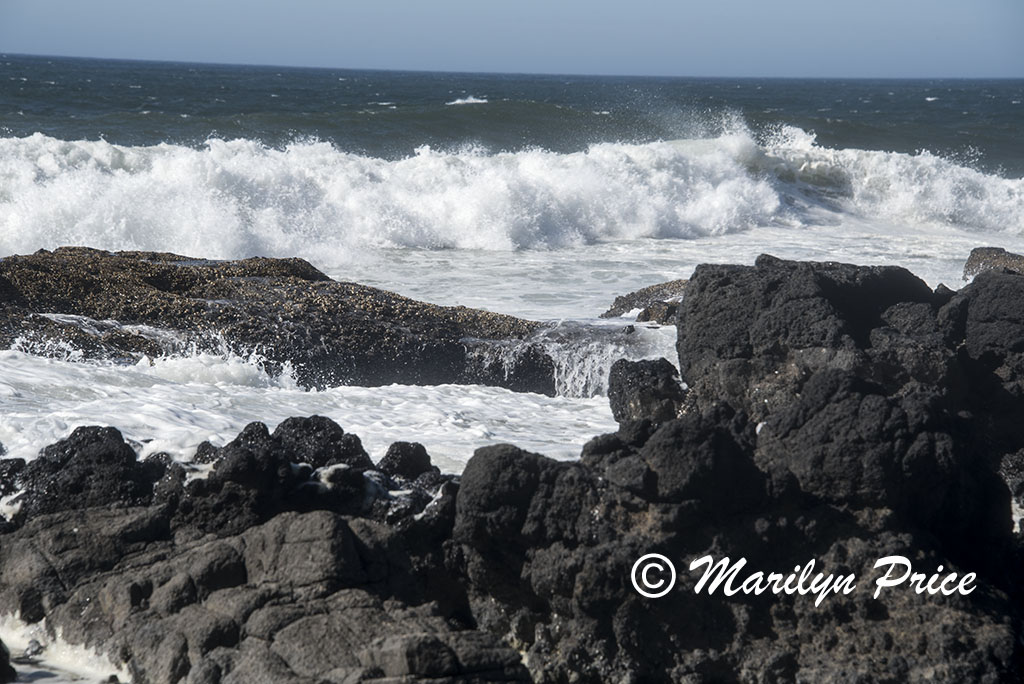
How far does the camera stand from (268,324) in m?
6.82

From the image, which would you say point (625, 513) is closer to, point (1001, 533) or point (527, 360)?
point (1001, 533)

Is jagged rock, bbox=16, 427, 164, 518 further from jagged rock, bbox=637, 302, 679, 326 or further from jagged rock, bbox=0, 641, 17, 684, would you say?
jagged rock, bbox=637, 302, 679, 326

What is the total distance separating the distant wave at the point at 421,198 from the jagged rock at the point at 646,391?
840cm

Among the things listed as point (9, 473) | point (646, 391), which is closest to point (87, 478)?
point (9, 473)

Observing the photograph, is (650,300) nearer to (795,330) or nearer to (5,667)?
(795,330)

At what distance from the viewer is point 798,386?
474 centimetres

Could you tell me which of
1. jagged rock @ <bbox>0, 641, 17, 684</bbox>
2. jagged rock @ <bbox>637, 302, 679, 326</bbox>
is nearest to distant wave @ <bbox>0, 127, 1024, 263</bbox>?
jagged rock @ <bbox>637, 302, 679, 326</bbox>

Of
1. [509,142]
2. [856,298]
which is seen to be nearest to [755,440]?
[856,298]

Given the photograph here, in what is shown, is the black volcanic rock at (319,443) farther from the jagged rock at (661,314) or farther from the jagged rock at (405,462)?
the jagged rock at (661,314)

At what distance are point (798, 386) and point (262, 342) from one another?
330cm

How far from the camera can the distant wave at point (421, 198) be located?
13.3 m

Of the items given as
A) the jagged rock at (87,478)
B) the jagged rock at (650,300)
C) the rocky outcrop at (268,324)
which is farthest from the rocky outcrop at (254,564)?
the jagged rock at (650,300)

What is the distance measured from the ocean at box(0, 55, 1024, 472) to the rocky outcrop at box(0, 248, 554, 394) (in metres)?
0.19

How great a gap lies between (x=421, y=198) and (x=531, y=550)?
41.0 ft
